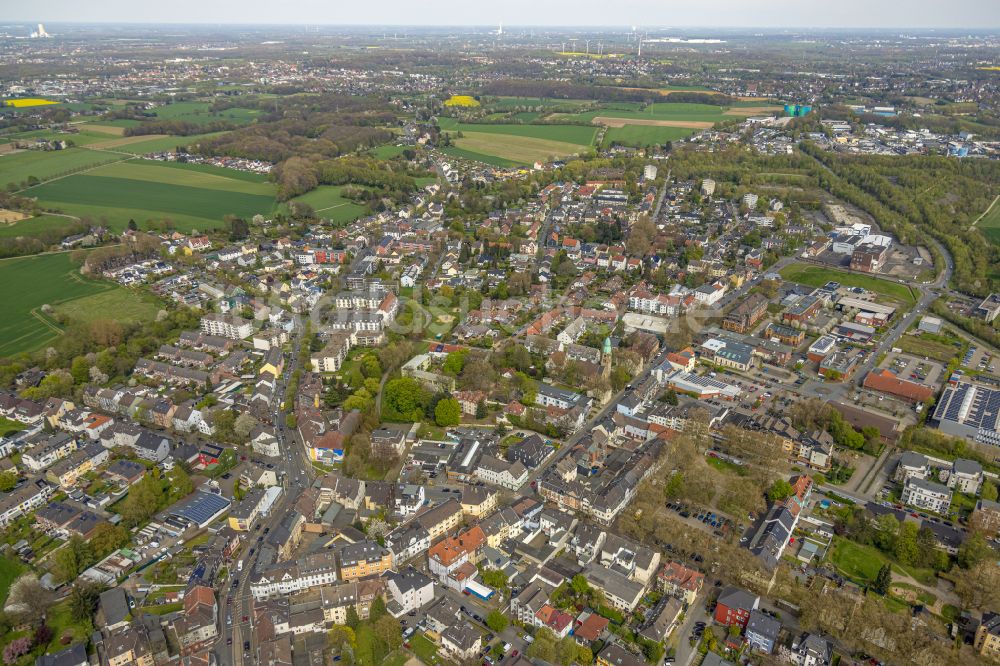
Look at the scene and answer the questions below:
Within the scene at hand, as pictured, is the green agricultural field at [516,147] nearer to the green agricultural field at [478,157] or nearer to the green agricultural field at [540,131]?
the green agricultural field at [478,157]

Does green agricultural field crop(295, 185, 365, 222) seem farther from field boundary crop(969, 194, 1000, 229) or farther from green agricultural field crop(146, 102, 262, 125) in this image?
field boundary crop(969, 194, 1000, 229)

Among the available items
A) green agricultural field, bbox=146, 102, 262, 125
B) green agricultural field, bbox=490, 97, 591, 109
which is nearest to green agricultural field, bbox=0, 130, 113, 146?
green agricultural field, bbox=146, 102, 262, 125

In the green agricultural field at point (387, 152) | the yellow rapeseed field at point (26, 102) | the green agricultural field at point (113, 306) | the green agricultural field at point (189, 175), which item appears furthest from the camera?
the yellow rapeseed field at point (26, 102)

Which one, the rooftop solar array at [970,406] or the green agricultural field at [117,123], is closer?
the rooftop solar array at [970,406]

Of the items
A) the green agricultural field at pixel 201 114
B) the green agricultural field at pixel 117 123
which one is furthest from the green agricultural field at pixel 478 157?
the green agricultural field at pixel 117 123

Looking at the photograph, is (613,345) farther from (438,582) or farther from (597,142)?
(597,142)

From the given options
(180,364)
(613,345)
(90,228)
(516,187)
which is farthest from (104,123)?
(613,345)
